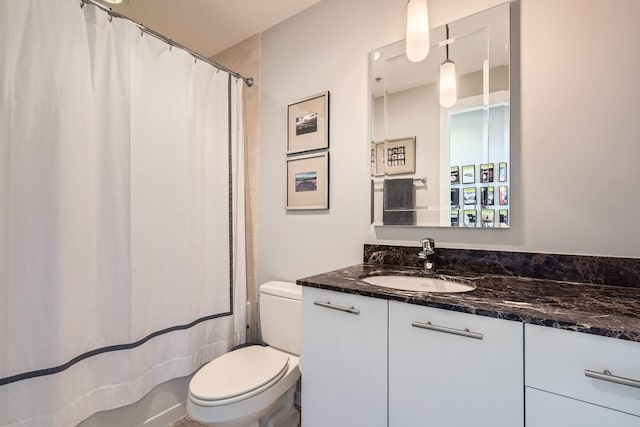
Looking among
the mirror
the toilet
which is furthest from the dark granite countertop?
the toilet

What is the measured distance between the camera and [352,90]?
63.7 inches

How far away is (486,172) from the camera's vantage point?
1250 mm

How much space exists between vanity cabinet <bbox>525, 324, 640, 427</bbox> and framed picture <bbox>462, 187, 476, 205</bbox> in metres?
0.65

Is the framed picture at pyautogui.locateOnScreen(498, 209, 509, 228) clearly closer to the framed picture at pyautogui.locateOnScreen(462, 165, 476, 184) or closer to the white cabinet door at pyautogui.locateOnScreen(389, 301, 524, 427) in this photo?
the framed picture at pyautogui.locateOnScreen(462, 165, 476, 184)

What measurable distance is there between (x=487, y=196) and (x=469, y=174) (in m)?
0.12

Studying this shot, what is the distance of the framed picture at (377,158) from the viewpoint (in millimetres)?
1522

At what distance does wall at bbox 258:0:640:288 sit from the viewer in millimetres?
1024

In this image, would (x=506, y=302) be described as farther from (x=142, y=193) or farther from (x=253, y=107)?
(x=253, y=107)

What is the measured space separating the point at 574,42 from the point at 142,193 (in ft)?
6.28

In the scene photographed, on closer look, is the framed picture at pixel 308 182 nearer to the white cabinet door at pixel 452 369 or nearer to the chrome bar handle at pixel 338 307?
the chrome bar handle at pixel 338 307

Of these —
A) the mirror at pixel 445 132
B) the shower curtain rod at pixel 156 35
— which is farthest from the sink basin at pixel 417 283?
the shower curtain rod at pixel 156 35

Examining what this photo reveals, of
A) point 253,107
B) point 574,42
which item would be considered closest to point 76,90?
point 253,107

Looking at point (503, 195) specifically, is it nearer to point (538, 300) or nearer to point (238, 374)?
point (538, 300)

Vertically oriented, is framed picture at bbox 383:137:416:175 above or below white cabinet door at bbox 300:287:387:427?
above
